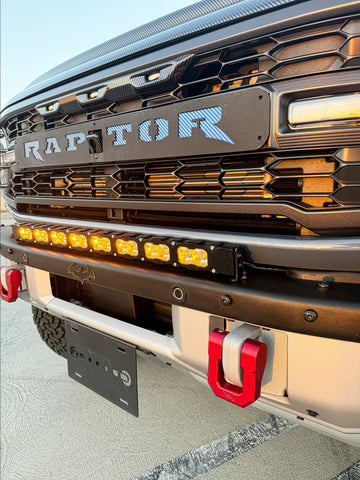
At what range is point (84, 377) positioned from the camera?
1879 millimetres

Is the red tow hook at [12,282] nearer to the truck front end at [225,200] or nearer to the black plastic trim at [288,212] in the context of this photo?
the truck front end at [225,200]

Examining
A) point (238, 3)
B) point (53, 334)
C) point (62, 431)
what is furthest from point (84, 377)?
point (238, 3)

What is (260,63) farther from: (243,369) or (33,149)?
(33,149)

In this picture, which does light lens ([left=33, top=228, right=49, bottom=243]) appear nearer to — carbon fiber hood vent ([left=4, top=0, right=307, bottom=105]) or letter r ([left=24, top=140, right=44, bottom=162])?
letter r ([left=24, top=140, right=44, bottom=162])

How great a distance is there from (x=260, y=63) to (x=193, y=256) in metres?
0.74

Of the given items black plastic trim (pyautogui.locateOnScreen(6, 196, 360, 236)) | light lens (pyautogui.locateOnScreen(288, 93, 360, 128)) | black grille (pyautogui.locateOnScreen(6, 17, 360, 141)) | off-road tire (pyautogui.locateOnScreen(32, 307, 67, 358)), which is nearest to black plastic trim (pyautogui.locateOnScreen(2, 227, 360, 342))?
black plastic trim (pyautogui.locateOnScreen(6, 196, 360, 236))

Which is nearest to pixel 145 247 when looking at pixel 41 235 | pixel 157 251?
pixel 157 251

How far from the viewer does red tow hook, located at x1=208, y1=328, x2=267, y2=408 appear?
109cm

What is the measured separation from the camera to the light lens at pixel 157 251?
1343 mm

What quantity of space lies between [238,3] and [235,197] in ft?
2.35

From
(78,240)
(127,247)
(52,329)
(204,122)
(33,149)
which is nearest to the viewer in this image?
(204,122)

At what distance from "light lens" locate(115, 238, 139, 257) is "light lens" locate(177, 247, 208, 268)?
0.24 metres

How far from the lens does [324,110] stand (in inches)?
39.5

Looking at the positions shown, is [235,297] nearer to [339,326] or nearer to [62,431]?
[339,326]
